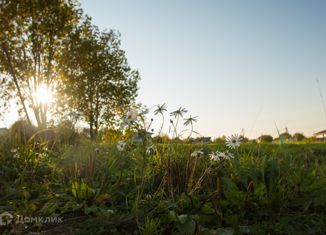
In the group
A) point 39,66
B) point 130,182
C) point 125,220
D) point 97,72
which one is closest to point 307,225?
point 125,220

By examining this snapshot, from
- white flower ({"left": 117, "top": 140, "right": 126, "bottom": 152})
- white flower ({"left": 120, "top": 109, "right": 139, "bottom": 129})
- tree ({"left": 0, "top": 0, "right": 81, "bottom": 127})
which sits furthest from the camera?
tree ({"left": 0, "top": 0, "right": 81, "bottom": 127})

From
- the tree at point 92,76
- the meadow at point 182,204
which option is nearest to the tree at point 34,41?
the tree at point 92,76

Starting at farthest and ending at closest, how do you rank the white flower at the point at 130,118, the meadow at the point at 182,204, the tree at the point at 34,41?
1. the tree at the point at 34,41
2. the white flower at the point at 130,118
3. the meadow at the point at 182,204

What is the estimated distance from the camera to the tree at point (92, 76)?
22.1m

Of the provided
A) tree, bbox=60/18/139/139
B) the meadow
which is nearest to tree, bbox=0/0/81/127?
tree, bbox=60/18/139/139

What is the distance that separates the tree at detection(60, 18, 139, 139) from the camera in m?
22.1

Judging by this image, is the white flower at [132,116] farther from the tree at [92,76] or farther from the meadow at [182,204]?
the tree at [92,76]

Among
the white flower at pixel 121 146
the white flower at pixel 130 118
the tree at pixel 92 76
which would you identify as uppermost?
the tree at pixel 92 76

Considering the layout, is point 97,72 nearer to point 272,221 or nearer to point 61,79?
point 61,79

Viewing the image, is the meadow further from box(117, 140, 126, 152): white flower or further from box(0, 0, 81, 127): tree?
box(0, 0, 81, 127): tree

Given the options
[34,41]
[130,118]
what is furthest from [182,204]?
[34,41]

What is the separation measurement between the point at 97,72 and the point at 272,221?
869 inches

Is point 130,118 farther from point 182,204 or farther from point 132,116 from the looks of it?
point 182,204

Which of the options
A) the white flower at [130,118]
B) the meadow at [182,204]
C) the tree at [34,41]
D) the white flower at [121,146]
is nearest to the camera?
the meadow at [182,204]
